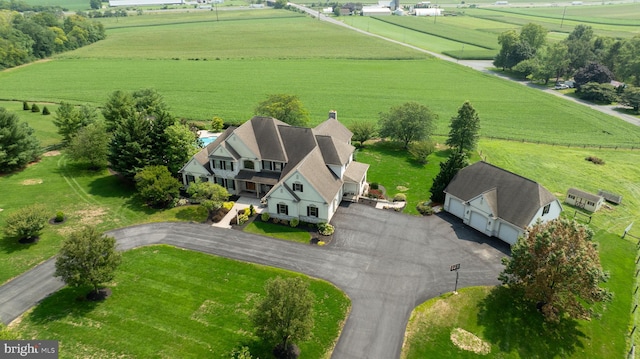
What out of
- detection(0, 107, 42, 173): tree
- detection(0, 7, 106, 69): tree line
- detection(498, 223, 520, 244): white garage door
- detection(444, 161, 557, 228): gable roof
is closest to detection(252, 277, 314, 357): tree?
detection(498, 223, 520, 244): white garage door

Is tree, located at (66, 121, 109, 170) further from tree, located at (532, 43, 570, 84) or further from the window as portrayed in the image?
tree, located at (532, 43, 570, 84)

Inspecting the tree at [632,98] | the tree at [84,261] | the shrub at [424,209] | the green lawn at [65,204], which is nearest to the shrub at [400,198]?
the shrub at [424,209]

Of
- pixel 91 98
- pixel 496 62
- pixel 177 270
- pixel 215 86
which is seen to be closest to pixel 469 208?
pixel 177 270

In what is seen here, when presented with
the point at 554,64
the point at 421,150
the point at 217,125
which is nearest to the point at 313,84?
the point at 217,125

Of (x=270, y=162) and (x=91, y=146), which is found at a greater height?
(x=91, y=146)

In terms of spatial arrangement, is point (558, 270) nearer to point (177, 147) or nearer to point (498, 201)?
point (498, 201)

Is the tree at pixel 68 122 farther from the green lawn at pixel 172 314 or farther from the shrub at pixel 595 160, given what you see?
Answer: the shrub at pixel 595 160
